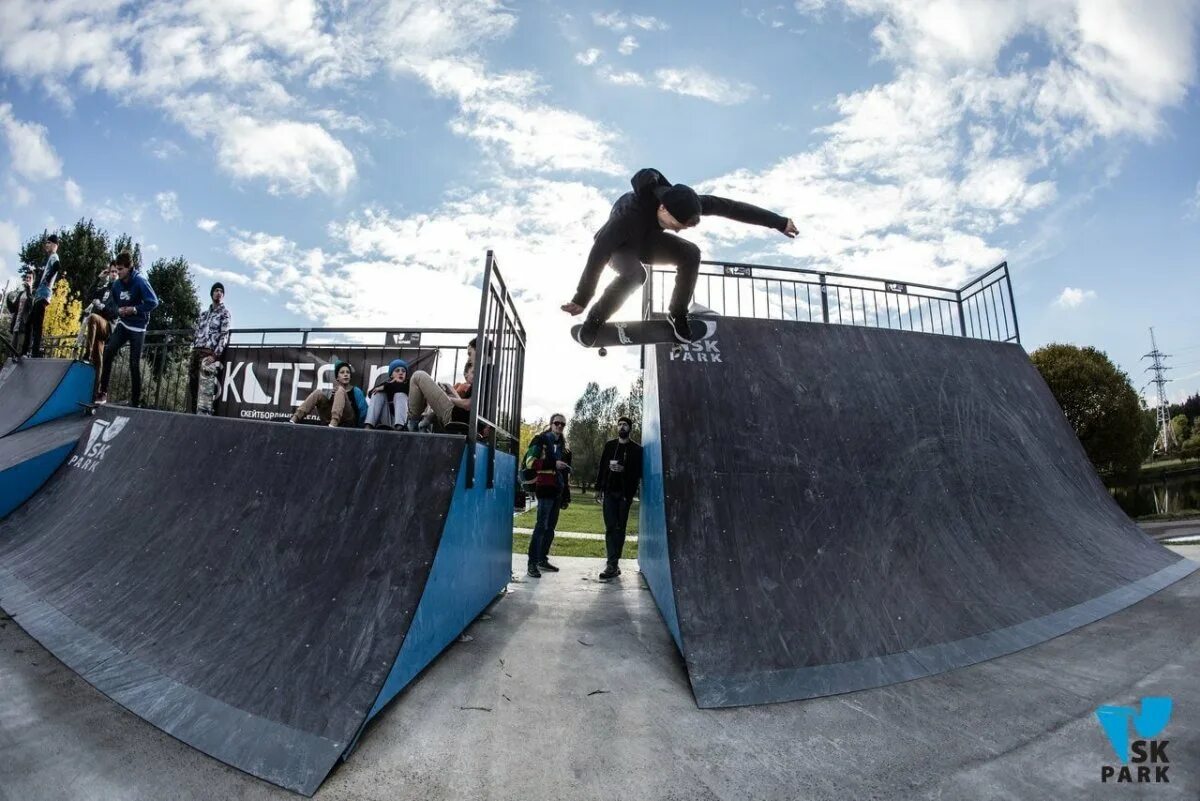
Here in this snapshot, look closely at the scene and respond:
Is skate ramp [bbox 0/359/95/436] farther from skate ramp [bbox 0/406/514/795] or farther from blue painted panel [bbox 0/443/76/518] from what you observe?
skate ramp [bbox 0/406/514/795]

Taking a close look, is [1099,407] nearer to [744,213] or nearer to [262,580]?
[744,213]

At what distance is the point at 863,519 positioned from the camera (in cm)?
451

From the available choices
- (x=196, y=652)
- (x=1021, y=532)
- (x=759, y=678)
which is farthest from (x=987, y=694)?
(x=196, y=652)

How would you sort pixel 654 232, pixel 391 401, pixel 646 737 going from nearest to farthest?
pixel 646 737 < pixel 654 232 < pixel 391 401

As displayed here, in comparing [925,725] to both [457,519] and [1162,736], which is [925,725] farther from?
[457,519]

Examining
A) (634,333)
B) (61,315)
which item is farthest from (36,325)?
(61,315)

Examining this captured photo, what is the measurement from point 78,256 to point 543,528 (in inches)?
2007

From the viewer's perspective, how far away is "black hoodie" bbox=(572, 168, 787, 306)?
384 cm

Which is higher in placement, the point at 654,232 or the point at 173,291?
the point at 173,291

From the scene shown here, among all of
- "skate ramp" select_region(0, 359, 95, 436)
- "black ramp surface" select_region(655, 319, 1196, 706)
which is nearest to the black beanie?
"black ramp surface" select_region(655, 319, 1196, 706)

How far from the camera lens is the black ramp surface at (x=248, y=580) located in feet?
8.19

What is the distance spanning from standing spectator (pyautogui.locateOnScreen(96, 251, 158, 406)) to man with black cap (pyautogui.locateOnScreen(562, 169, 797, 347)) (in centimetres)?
648

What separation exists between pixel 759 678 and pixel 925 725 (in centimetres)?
92

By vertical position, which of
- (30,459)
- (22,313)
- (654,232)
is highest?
(22,313)
